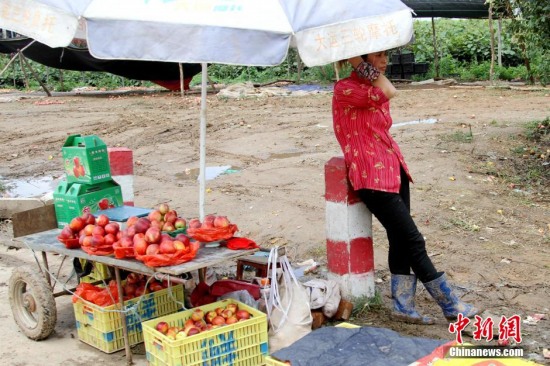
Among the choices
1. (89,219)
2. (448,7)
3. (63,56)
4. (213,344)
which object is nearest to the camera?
(213,344)

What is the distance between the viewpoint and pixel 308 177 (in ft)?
32.0

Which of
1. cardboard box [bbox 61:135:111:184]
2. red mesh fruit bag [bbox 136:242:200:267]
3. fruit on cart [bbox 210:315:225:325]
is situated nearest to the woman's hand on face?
red mesh fruit bag [bbox 136:242:200:267]

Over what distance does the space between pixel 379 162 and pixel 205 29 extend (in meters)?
1.55

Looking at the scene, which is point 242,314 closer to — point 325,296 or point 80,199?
point 325,296

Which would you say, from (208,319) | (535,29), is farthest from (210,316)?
(535,29)

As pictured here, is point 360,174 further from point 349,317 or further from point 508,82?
point 508,82

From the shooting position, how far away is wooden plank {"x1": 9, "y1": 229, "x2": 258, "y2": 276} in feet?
14.4

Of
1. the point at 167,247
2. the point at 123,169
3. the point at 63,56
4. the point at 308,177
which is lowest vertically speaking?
the point at 308,177

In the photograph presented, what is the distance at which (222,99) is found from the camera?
64.2 ft

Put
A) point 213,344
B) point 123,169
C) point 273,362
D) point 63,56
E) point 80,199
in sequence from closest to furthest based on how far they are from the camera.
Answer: point 273,362
point 213,344
point 80,199
point 123,169
point 63,56

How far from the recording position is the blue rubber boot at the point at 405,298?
520 cm

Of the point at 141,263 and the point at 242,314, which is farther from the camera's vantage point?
the point at 242,314

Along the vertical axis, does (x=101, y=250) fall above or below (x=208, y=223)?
below

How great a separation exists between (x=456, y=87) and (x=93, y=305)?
1750 centimetres
